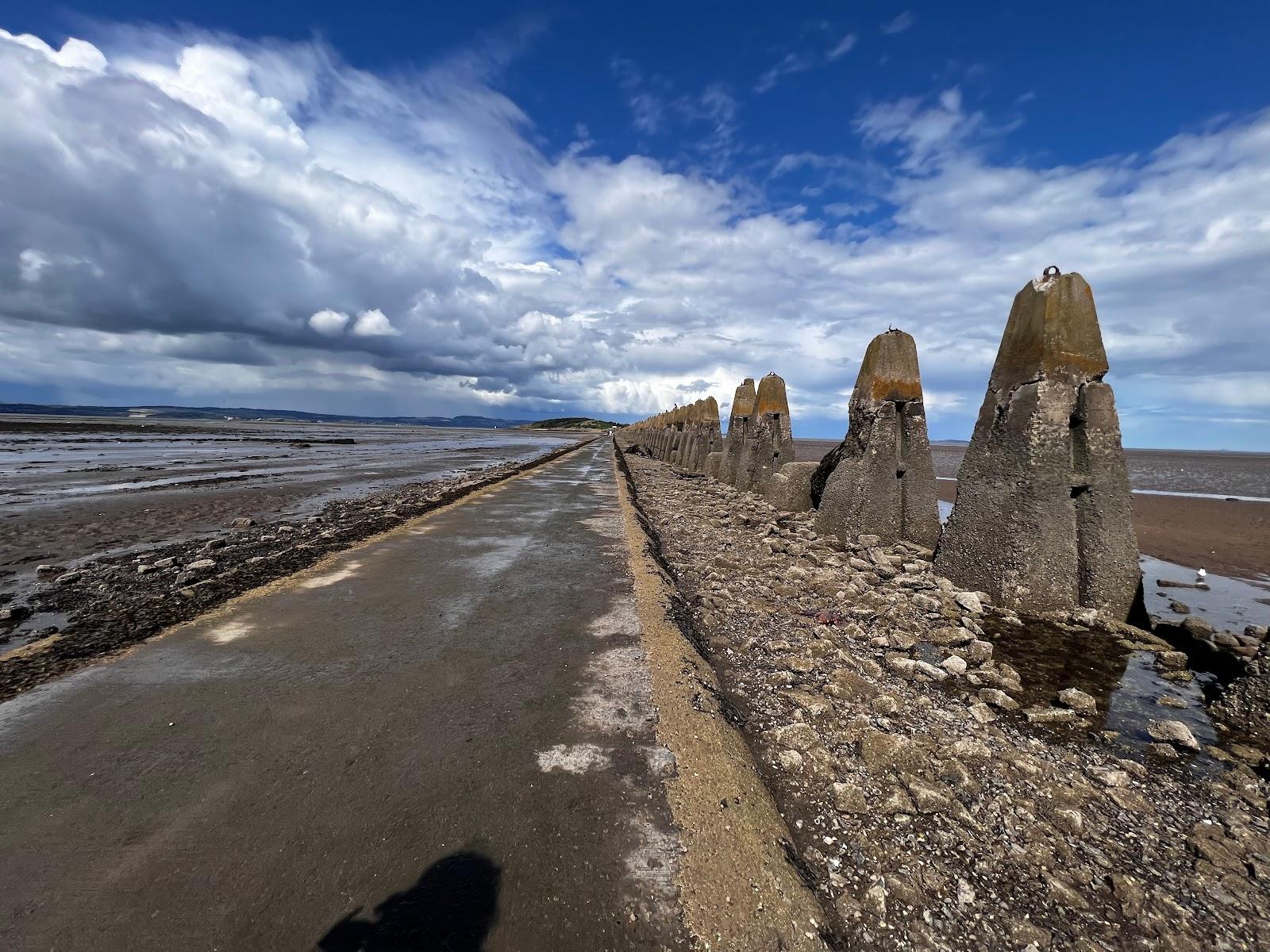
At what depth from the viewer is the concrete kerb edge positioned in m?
2.05

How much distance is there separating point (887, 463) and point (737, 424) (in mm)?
11699

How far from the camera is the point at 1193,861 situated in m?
2.66

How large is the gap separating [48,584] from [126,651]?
4577 millimetres

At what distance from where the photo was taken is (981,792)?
3064mm

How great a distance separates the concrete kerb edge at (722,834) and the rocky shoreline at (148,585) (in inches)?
168

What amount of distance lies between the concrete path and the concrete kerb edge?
0.11 metres

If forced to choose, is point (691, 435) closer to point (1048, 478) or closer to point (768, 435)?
point (768, 435)

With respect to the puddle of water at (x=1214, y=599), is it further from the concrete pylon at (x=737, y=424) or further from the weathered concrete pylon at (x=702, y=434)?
the weathered concrete pylon at (x=702, y=434)

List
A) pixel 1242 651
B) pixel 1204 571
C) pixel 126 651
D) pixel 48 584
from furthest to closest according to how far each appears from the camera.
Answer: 1. pixel 1204 571
2. pixel 48 584
3. pixel 1242 651
4. pixel 126 651

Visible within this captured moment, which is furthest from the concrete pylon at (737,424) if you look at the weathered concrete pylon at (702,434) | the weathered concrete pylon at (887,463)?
the weathered concrete pylon at (887,463)

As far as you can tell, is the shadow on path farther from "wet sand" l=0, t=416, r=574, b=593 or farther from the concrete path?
"wet sand" l=0, t=416, r=574, b=593

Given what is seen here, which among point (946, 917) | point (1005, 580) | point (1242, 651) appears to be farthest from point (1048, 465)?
point (946, 917)

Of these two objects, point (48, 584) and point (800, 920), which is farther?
point (48, 584)

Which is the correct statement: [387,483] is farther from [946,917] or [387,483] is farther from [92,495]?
[946,917]
